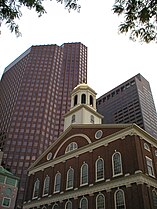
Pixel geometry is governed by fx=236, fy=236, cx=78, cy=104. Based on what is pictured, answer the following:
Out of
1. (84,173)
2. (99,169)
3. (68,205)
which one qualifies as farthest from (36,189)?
(99,169)

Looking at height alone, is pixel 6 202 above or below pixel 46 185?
A: above

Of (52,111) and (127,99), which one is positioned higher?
(127,99)

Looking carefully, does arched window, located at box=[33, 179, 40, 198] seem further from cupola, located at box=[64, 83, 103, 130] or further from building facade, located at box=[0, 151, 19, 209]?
building facade, located at box=[0, 151, 19, 209]

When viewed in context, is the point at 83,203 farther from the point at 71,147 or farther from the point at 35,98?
the point at 35,98

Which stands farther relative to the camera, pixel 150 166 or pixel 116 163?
pixel 116 163

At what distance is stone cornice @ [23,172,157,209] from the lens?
946 inches

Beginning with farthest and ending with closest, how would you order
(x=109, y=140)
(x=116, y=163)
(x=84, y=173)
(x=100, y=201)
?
(x=84, y=173) → (x=109, y=140) → (x=116, y=163) → (x=100, y=201)

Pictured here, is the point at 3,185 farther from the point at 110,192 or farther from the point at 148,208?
the point at 148,208

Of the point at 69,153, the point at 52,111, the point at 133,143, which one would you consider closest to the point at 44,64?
the point at 52,111

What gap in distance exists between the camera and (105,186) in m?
26.5

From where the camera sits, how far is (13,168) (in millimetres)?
90312

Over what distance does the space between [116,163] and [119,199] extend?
406 cm

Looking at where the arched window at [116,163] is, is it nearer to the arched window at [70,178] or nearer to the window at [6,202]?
the arched window at [70,178]

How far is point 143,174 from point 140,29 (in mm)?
20336
